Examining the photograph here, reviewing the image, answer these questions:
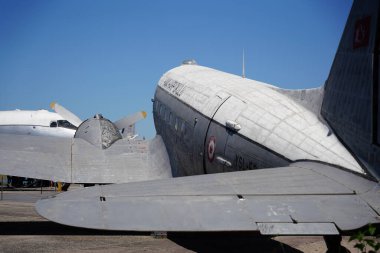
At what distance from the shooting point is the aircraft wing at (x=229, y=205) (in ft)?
17.8

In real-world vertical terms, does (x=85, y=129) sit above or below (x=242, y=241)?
above

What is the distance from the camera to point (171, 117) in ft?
50.7

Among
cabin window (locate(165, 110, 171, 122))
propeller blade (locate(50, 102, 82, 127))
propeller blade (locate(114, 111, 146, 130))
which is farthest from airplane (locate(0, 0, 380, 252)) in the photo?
propeller blade (locate(50, 102, 82, 127))

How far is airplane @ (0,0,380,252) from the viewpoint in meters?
5.62

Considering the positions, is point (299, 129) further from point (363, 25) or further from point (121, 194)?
point (121, 194)

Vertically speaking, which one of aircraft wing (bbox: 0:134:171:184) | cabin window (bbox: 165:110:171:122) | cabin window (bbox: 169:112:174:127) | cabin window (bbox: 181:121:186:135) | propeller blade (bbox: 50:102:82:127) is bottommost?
aircraft wing (bbox: 0:134:171:184)

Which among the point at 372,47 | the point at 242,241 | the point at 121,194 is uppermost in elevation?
the point at 372,47

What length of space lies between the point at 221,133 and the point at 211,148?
1.64 feet

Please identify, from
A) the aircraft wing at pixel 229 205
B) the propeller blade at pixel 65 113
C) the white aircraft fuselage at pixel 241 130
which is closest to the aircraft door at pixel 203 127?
the white aircraft fuselage at pixel 241 130

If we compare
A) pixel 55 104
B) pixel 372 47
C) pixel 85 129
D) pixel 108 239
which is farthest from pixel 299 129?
pixel 55 104

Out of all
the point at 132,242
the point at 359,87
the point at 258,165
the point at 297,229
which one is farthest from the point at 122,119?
the point at 297,229

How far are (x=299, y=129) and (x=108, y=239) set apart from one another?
192 inches

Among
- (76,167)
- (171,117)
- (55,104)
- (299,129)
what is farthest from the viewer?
(55,104)

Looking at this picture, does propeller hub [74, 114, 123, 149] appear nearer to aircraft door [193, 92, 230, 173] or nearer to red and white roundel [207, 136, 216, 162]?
aircraft door [193, 92, 230, 173]
